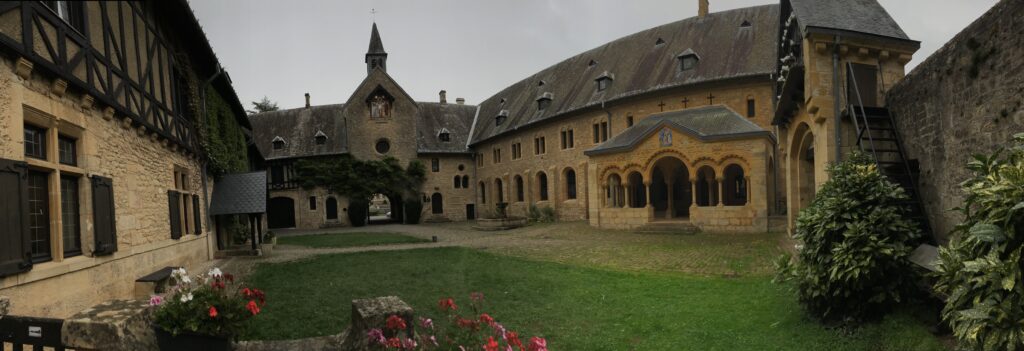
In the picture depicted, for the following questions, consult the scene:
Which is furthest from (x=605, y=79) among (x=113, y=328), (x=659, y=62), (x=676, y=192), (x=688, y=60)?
(x=113, y=328)

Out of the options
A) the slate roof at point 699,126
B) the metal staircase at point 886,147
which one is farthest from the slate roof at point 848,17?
the slate roof at point 699,126

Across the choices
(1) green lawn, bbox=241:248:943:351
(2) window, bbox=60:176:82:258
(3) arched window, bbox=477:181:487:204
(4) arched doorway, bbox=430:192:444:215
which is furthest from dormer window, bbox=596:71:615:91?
(2) window, bbox=60:176:82:258

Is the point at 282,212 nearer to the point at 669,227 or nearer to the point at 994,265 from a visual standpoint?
the point at 669,227

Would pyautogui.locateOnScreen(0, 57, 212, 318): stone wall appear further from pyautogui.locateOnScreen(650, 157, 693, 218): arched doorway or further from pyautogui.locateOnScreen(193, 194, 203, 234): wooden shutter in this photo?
pyautogui.locateOnScreen(650, 157, 693, 218): arched doorway

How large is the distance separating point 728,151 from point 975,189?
15.5 metres

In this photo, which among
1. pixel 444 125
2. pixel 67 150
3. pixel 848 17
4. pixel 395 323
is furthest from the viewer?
pixel 444 125

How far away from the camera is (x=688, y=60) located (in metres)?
24.6

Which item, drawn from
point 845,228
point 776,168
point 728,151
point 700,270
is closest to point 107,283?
point 845,228

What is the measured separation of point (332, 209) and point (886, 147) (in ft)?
107

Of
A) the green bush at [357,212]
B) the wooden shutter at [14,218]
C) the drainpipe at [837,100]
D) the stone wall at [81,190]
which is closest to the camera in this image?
the wooden shutter at [14,218]

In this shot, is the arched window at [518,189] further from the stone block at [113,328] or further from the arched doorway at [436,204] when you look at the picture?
the stone block at [113,328]

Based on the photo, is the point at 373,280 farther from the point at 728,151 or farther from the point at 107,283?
the point at 728,151

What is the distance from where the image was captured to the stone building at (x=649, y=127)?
32.0 feet

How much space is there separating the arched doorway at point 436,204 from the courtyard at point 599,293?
67.8 feet
